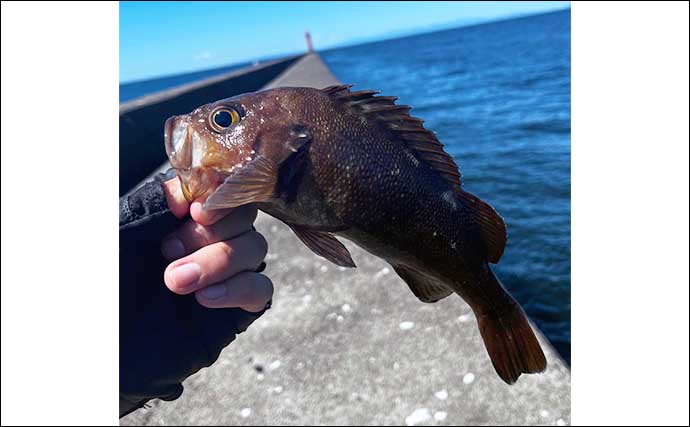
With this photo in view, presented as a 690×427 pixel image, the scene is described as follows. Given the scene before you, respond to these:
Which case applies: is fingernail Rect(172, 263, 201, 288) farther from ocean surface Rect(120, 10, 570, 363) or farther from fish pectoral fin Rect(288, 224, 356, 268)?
ocean surface Rect(120, 10, 570, 363)

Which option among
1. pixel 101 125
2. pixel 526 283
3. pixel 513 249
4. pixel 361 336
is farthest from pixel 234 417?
pixel 513 249

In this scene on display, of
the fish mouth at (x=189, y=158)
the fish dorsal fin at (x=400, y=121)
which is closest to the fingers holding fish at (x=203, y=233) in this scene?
the fish mouth at (x=189, y=158)

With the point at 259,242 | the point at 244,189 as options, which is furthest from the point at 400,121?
the point at 259,242

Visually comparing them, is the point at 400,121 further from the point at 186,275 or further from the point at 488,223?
the point at 186,275

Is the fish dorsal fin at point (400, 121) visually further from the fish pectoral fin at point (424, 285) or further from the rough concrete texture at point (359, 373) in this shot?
the rough concrete texture at point (359, 373)

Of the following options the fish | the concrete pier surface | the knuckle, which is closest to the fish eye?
the fish

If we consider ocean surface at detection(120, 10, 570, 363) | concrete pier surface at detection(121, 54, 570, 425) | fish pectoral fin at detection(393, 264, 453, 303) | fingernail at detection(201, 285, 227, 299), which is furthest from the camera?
ocean surface at detection(120, 10, 570, 363)
